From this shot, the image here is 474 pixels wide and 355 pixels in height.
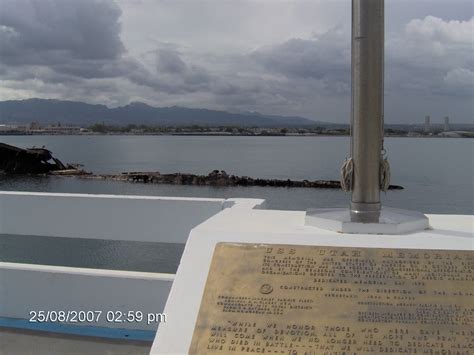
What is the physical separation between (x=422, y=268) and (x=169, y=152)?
204ft

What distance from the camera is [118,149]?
217 feet

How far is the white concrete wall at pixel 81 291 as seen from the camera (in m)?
4.39

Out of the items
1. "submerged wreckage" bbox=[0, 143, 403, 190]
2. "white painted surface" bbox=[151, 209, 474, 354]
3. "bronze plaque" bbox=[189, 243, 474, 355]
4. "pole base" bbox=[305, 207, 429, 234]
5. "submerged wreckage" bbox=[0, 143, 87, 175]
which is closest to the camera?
"bronze plaque" bbox=[189, 243, 474, 355]

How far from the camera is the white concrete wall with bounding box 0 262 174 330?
4.39m

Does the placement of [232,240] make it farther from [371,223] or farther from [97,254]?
[97,254]

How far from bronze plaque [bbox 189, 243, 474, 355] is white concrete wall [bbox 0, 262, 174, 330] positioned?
1137 mm

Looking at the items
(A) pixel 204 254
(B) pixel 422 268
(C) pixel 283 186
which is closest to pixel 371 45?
(B) pixel 422 268

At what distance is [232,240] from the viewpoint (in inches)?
142

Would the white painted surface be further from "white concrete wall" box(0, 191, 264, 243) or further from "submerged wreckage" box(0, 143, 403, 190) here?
"submerged wreckage" box(0, 143, 403, 190)

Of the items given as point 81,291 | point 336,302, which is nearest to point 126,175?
point 81,291

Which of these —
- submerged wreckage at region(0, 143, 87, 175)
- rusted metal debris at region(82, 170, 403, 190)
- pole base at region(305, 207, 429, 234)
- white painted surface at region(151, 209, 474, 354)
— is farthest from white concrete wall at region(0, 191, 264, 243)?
submerged wreckage at region(0, 143, 87, 175)

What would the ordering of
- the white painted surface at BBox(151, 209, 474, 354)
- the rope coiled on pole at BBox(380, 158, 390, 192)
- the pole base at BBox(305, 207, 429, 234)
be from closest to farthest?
the white painted surface at BBox(151, 209, 474, 354) < the pole base at BBox(305, 207, 429, 234) < the rope coiled on pole at BBox(380, 158, 390, 192)

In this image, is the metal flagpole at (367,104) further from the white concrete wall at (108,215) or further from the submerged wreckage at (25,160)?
the submerged wreckage at (25,160)

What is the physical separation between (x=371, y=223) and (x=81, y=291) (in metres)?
2.34
